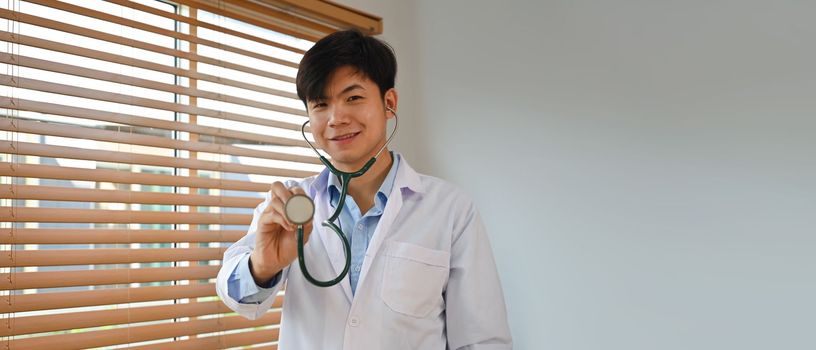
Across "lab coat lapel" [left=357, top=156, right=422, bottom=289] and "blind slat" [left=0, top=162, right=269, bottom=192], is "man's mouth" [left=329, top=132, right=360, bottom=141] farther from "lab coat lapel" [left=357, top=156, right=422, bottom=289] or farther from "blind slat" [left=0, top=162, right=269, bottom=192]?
"blind slat" [left=0, top=162, right=269, bottom=192]

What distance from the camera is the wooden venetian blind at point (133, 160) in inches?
54.5

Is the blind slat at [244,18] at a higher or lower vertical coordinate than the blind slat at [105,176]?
higher

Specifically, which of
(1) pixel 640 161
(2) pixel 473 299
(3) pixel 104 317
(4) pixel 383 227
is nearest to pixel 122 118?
(3) pixel 104 317

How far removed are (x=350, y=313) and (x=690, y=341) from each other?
86 centimetres

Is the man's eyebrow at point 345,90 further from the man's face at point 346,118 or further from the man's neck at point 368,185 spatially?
the man's neck at point 368,185

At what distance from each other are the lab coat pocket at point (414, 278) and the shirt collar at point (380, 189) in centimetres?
9

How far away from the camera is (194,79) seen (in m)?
1.73

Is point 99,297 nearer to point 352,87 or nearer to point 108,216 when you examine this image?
point 108,216

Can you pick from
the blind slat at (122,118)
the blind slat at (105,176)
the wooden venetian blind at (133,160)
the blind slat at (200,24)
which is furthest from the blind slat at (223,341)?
the blind slat at (200,24)

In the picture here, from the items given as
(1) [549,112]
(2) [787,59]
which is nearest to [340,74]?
(1) [549,112]

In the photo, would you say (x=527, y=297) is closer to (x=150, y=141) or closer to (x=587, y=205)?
(x=587, y=205)

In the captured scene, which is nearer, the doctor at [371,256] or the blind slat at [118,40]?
the doctor at [371,256]

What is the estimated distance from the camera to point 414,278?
1.26m

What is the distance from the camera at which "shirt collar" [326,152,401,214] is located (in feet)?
4.40
